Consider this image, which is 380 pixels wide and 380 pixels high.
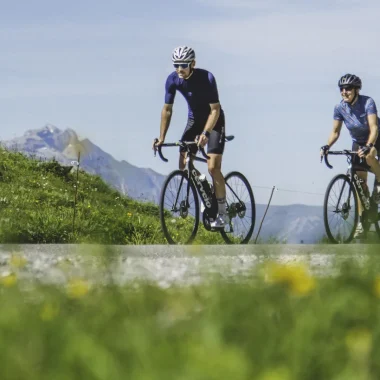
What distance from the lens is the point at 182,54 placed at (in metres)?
11.2

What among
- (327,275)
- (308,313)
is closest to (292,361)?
(308,313)

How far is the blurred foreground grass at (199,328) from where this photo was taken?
2709 millimetres

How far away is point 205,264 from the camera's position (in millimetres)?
4406

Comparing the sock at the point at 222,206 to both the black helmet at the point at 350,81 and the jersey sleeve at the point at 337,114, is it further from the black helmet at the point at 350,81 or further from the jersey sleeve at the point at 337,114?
the black helmet at the point at 350,81

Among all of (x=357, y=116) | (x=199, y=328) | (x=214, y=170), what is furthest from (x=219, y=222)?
(x=199, y=328)

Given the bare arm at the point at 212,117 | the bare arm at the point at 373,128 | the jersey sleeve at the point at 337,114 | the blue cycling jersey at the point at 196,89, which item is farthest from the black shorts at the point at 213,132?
the bare arm at the point at 373,128

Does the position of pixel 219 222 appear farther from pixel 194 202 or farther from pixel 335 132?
pixel 335 132

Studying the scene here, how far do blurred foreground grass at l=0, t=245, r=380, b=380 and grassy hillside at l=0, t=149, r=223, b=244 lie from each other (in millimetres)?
1110

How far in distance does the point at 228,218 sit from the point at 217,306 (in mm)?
8807

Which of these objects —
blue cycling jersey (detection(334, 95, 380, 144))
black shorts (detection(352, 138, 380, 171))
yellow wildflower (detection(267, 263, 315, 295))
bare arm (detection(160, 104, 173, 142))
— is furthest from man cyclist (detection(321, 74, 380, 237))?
yellow wildflower (detection(267, 263, 315, 295))

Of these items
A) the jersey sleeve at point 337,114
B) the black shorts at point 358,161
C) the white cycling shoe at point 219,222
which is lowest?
the white cycling shoe at point 219,222

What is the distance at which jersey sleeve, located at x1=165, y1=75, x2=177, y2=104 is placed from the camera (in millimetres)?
11445

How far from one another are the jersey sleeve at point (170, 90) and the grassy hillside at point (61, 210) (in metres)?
1.78

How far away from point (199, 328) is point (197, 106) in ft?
27.3
